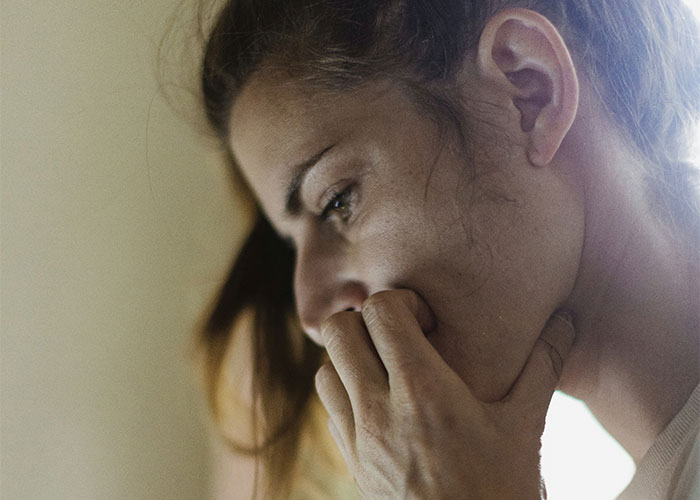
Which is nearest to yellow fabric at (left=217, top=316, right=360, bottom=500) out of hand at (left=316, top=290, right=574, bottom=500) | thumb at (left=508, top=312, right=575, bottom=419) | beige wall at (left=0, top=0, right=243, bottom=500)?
beige wall at (left=0, top=0, right=243, bottom=500)

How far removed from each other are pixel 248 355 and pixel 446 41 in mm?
419

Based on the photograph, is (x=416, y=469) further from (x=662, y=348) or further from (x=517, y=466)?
(x=662, y=348)

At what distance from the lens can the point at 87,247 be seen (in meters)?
0.70

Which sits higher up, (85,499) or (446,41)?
(446,41)

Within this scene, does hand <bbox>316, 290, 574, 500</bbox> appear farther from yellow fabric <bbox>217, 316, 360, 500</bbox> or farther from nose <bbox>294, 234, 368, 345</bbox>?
yellow fabric <bbox>217, 316, 360, 500</bbox>

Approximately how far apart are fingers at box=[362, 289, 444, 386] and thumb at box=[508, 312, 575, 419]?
77 millimetres

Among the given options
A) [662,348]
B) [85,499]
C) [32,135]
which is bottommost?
[85,499]

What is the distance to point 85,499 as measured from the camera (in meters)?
0.69

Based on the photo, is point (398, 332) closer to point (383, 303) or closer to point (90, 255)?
point (383, 303)

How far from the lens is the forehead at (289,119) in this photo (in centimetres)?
59

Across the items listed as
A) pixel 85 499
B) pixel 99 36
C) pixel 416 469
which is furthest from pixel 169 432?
pixel 99 36

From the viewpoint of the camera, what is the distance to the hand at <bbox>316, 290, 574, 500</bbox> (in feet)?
1.81

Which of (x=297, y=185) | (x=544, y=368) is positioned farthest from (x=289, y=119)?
(x=544, y=368)

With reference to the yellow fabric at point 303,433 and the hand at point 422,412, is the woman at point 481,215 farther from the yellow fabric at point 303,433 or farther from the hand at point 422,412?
the yellow fabric at point 303,433
